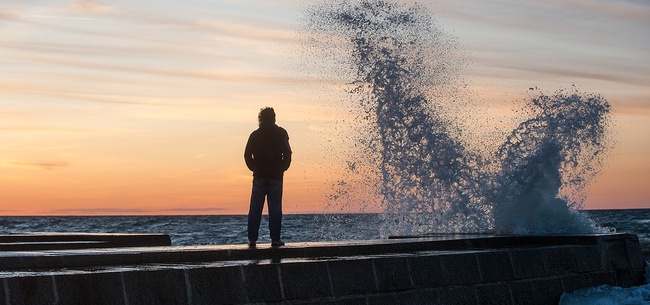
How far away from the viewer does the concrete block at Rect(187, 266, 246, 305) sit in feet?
21.0

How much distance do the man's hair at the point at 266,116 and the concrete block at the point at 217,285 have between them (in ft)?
12.0

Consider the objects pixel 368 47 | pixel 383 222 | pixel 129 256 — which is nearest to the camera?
pixel 129 256

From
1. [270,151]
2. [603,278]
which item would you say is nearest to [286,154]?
[270,151]

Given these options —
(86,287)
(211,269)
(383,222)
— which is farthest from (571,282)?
(383,222)

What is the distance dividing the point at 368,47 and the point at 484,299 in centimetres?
1094

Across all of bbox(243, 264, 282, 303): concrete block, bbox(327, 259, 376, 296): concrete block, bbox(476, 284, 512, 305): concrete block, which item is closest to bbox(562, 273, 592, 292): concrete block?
bbox(476, 284, 512, 305): concrete block

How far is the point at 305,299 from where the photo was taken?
23.1ft

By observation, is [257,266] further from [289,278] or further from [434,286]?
[434,286]

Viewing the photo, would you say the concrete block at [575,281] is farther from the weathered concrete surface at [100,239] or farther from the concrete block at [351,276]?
the weathered concrete surface at [100,239]

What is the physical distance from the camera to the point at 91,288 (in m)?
5.85

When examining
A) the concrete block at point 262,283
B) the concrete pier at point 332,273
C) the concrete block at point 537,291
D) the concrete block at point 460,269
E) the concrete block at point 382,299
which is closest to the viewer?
the concrete pier at point 332,273

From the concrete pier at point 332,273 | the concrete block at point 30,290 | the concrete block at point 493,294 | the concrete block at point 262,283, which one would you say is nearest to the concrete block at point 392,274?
the concrete pier at point 332,273

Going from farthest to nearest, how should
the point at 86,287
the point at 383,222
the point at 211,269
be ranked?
1. the point at 383,222
2. the point at 211,269
3. the point at 86,287

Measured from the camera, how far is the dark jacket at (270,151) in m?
10.1
